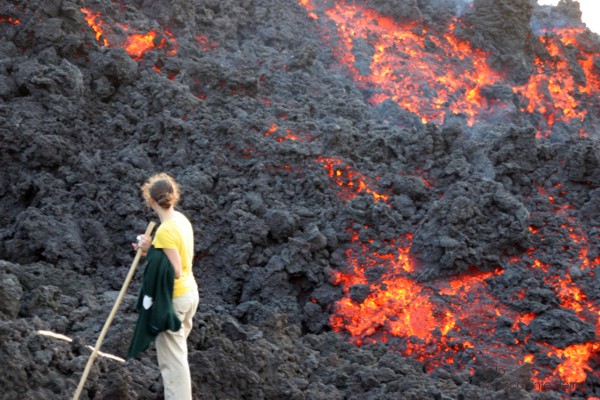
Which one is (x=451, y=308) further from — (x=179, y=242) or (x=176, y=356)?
(x=179, y=242)

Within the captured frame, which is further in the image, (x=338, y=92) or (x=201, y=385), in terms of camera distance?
(x=338, y=92)

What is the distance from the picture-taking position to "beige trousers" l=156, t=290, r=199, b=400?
4820 mm

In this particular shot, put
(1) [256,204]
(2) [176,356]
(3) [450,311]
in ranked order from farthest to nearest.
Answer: (1) [256,204] < (3) [450,311] < (2) [176,356]

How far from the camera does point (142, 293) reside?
15.5 ft

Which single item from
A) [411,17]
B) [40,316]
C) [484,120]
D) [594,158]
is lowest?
[40,316]

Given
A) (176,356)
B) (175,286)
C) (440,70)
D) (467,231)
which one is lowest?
(176,356)

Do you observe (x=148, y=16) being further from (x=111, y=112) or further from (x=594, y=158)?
(x=594, y=158)

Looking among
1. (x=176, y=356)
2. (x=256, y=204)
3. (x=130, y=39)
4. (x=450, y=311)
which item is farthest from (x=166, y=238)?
(x=130, y=39)

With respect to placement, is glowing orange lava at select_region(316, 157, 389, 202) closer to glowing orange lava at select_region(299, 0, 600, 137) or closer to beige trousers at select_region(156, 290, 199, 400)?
glowing orange lava at select_region(299, 0, 600, 137)

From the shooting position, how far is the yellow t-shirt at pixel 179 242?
4.71 meters

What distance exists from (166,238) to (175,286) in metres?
0.33

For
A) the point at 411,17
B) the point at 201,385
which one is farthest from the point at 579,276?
the point at 411,17

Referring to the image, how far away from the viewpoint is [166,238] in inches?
186

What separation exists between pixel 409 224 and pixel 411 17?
6.70 meters
